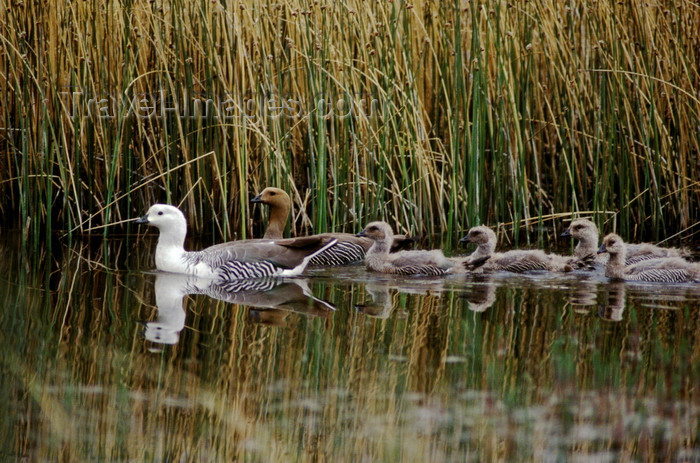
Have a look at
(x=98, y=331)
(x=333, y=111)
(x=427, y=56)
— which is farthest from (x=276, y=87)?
(x=98, y=331)

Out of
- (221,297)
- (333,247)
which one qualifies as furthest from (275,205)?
(221,297)

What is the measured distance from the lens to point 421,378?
4.57m

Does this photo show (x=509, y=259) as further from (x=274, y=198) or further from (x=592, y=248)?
(x=274, y=198)

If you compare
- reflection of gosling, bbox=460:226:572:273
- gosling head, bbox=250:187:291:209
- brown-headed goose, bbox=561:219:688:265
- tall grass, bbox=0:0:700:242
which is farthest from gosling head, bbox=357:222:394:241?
brown-headed goose, bbox=561:219:688:265

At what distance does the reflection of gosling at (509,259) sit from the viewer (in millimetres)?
7387

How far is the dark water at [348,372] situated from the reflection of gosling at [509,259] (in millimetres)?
268

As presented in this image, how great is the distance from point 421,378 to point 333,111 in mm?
4173

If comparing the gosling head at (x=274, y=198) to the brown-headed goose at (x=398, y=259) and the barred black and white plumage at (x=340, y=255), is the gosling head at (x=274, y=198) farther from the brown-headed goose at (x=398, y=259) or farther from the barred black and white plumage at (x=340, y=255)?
the brown-headed goose at (x=398, y=259)

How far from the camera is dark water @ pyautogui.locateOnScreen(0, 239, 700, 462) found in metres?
3.76

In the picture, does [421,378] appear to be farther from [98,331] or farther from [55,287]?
[55,287]

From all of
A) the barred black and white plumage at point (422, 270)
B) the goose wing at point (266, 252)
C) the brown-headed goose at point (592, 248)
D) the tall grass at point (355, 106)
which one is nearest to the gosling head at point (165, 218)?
the goose wing at point (266, 252)

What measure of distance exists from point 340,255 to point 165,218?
1458 mm

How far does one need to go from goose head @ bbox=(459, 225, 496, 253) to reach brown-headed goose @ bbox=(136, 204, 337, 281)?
1072 mm

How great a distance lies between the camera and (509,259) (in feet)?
24.6
